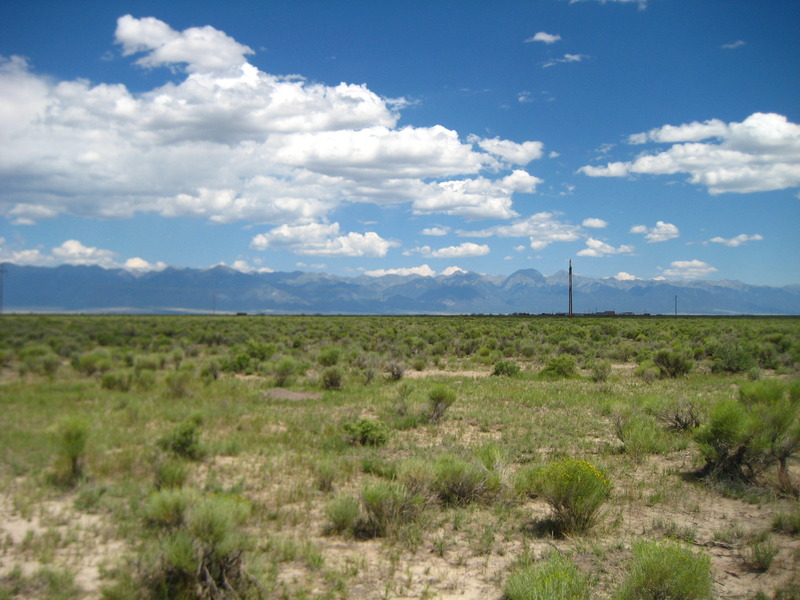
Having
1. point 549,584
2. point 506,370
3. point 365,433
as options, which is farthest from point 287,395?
point 549,584

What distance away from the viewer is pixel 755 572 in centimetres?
632

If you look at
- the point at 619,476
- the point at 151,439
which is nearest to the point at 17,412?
the point at 151,439

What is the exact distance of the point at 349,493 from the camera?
8641mm

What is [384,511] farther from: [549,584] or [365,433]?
[365,433]

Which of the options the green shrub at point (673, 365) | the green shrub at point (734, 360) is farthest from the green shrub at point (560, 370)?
the green shrub at point (734, 360)

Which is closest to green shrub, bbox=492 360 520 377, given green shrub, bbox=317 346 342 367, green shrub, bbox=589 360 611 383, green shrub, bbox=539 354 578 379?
green shrub, bbox=539 354 578 379

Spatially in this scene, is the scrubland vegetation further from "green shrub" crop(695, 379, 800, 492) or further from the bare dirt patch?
the bare dirt patch

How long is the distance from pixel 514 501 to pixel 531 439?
12.9 feet

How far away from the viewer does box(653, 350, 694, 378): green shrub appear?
2286 cm

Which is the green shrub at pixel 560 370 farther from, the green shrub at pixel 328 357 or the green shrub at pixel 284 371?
the green shrub at pixel 284 371

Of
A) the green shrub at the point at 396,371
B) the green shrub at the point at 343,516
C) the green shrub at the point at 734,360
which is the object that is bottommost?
the green shrub at the point at 343,516

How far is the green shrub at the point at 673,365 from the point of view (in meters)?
22.9

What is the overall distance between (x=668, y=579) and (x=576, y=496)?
217 centimetres

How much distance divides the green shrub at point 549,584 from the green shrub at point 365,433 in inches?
237
